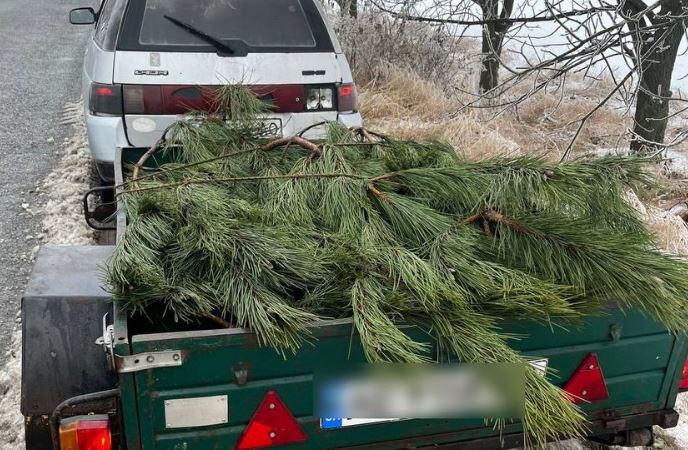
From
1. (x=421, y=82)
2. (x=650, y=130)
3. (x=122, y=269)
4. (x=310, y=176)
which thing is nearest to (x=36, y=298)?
(x=122, y=269)

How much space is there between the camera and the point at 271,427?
1876mm

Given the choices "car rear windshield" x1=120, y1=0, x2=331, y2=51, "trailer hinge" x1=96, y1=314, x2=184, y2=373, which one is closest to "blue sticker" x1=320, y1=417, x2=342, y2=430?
"trailer hinge" x1=96, y1=314, x2=184, y2=373

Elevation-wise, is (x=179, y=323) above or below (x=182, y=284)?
below

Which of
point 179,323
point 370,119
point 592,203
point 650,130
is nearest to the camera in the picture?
point 179,323

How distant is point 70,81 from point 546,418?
9.13 m

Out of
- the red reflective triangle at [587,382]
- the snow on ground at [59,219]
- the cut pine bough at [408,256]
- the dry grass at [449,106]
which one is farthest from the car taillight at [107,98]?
the dry grass at [449,106]

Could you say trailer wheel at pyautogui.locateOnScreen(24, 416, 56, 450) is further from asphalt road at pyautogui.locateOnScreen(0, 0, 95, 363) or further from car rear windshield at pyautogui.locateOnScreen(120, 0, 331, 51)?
car rear windshield at pyautogui.locateOnScreen(120, 0, 331, 51)

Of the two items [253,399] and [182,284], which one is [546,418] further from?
[182,284]

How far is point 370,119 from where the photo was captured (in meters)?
7.59

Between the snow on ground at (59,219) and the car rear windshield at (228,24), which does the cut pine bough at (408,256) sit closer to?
the snow on ground at (59,219)

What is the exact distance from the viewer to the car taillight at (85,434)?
1.78 meters

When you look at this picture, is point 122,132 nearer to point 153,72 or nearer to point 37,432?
point 153,72

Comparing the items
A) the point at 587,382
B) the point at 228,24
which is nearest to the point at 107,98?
the point at 228,24

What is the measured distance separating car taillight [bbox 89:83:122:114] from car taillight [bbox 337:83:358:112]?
4.77ft
